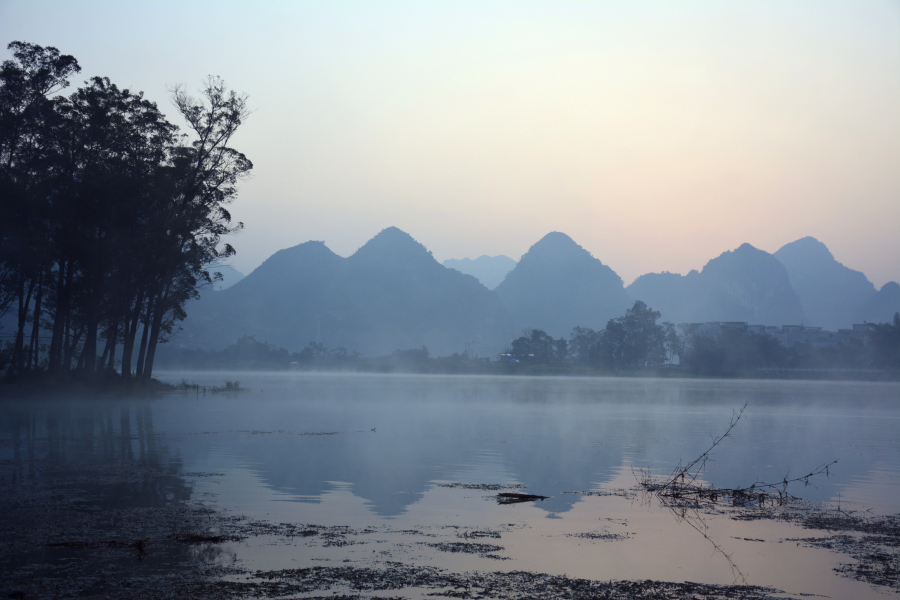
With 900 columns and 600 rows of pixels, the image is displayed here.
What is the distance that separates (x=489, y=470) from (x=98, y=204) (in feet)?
103

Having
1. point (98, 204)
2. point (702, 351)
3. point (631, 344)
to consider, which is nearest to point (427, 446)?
point (98, 204)

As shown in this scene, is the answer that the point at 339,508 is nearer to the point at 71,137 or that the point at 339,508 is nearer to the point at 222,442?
the point at 222,442

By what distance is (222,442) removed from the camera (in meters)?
21.0

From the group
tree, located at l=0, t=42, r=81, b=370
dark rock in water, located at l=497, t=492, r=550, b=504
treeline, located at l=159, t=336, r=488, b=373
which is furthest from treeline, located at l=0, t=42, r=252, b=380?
treeline, located at l=159, t=336, r=488, b=373

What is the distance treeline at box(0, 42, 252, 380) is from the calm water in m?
7.25

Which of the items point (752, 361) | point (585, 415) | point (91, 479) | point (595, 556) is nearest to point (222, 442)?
point (91, 479)

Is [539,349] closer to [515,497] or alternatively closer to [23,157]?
[23,157]

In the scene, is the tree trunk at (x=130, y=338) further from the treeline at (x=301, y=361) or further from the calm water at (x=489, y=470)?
the treeline at (x=301, y=361)

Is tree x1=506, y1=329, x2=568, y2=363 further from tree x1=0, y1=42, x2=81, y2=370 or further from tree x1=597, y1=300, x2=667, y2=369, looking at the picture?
tree x1=0, y1=42, x2=81, y2=370

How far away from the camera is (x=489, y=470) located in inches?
667

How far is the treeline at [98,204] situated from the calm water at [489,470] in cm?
725

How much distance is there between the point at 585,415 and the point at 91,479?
1085 inches

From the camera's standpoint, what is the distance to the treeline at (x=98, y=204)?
36531 mm

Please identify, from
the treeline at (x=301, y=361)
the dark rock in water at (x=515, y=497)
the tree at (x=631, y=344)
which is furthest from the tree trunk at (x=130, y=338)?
the tree at (x=631, y=344)
